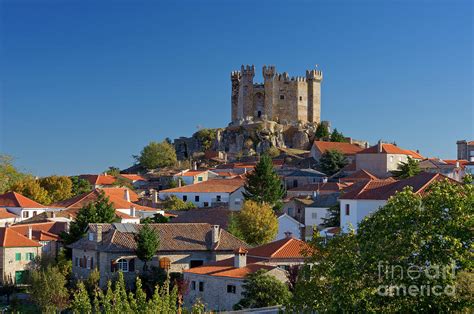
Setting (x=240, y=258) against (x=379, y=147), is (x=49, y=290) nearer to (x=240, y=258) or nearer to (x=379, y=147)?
(x=240, y=258)

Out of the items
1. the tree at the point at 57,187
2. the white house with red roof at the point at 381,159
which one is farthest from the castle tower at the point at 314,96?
the tree at the point at 57,187

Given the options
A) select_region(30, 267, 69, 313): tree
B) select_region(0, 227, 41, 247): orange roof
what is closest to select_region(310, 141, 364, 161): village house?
select_region(0, 227, 41, 247): orange roof

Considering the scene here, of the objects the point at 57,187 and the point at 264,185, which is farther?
the point at 57,187

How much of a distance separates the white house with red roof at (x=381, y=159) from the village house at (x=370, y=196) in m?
35.2

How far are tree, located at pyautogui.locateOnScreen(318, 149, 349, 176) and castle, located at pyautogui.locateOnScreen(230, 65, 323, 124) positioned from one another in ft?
80.7

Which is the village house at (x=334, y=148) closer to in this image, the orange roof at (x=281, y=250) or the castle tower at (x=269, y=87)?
the castle tower at (x=269, y=87)

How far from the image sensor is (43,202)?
8006cm

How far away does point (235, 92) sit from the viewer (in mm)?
125938

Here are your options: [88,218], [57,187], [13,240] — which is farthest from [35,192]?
[13,240]

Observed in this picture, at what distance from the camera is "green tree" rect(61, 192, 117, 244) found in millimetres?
53287

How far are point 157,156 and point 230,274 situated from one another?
7635cm

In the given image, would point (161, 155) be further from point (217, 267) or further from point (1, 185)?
point (217, 267)

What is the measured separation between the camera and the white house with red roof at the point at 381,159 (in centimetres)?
8269

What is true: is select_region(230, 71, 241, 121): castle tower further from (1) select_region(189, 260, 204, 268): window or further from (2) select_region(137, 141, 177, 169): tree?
(1) select_region(189, 260, 204, 268): window
